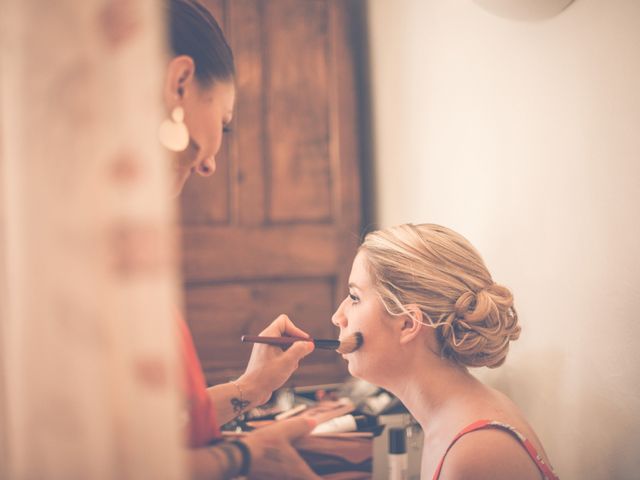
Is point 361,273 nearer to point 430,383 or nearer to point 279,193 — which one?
point 430,383

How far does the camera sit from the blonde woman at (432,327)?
0.96m

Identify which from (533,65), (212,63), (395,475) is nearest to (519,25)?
(533,65)

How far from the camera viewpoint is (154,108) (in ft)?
1.40

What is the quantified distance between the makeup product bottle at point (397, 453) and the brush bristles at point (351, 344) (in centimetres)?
21

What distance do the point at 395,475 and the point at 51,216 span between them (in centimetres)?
91

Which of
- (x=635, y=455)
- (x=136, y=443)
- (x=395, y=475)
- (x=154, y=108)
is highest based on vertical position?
(x=154, y=108)

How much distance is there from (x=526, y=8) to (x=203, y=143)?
688 millimetres

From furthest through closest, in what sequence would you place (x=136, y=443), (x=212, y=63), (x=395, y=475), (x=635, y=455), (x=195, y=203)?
(x=195, y=203) → (x=395, y=475) → (x=635, y=455) → (x=212, y=63) → (x=136, y=443)

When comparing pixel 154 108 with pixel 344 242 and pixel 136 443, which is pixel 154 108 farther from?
pixel 344 242

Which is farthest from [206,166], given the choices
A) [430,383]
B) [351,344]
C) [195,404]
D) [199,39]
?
[430,383]

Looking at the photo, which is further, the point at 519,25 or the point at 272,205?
the point at 272,205

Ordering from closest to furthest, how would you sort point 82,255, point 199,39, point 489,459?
point 82,255 < point 199,39 < point 489,459

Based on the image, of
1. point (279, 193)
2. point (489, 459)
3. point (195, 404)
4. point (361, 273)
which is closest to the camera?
point (195, 404)

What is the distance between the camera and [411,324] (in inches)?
39.2
